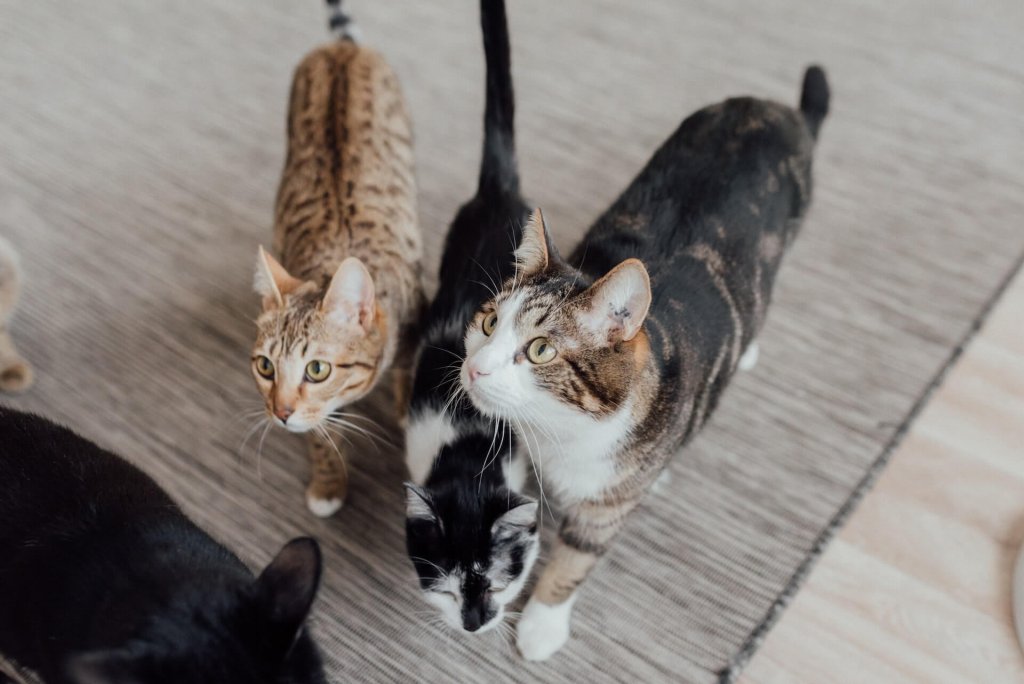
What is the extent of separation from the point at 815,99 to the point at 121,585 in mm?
1323

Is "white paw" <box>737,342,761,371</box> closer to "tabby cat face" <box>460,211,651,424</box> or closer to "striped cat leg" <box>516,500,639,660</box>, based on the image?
"striped cat leg" <box>516,500,639,660</box>

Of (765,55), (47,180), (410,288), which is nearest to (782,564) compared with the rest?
(410,288)

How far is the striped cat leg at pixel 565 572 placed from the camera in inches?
42.4

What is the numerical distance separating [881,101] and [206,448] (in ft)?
6.20

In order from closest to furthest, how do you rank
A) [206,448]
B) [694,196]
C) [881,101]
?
[694,196]
[206,448]
[881,101]

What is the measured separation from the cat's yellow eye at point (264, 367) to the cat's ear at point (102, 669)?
0.49 m

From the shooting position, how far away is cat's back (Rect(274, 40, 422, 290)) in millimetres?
1257

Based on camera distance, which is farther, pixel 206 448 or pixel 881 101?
pixel 881 101

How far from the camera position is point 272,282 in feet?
3.63

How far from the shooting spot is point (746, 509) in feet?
4.42

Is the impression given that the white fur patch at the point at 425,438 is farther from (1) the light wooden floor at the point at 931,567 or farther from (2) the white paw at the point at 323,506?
(1) the light wooden floor at the point at 931,567

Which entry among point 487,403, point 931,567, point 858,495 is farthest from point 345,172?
point 931,567

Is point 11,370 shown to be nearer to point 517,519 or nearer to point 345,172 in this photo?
point 345,172

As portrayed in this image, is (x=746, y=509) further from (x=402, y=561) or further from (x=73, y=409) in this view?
(x=73, y=409)
